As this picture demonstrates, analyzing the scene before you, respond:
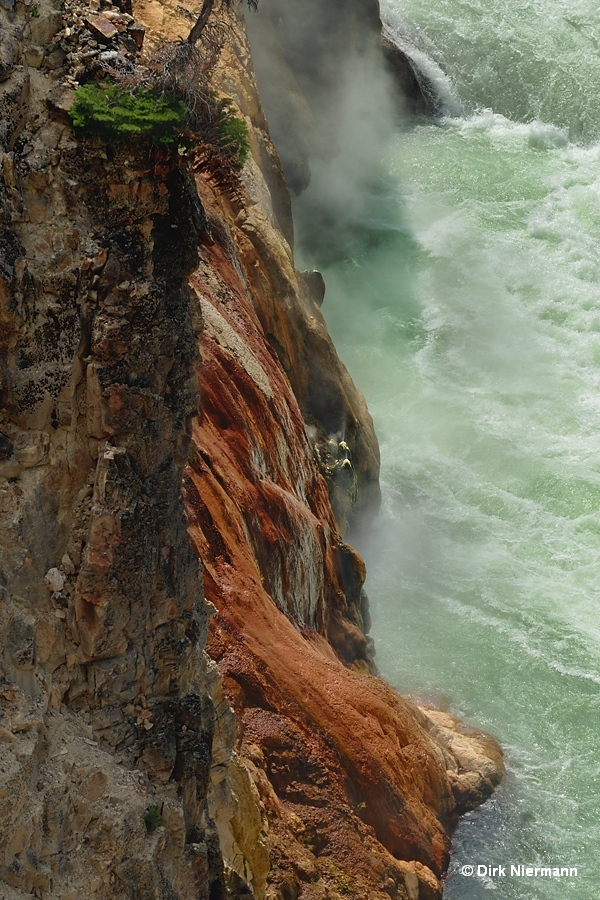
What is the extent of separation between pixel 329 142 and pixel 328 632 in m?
17.1

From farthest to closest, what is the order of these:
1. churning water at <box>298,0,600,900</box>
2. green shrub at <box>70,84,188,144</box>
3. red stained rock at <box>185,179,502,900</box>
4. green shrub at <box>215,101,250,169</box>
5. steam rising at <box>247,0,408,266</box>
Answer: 1. steam rising at <box>247,0,408,266</box>
2. churning water at <box>298,0,600,900</box>
3. red stained rock at <box>185,179,502,900</box>
4. green shrub at <box>215,101,250,169</box>
5. green shrub at <box>70,84,188,144</box>

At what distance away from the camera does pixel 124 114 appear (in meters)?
6.73

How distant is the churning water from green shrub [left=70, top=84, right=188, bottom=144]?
32.4ft

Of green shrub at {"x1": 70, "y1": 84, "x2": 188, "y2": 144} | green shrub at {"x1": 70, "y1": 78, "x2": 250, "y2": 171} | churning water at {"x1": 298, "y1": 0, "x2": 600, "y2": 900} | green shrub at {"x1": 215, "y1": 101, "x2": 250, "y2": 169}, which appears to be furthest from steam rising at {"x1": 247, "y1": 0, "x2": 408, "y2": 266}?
green shrub at {"x1": 70, "y1": 84, "x2": 188, "y2": 144}

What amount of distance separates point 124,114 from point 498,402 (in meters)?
17.8

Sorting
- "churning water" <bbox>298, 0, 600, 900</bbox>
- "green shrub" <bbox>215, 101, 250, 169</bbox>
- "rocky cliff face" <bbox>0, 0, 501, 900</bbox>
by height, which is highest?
"churning water" <bbox>298, 0, 600, 900</bbox>

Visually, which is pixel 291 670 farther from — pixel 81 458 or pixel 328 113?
pixel 328 113

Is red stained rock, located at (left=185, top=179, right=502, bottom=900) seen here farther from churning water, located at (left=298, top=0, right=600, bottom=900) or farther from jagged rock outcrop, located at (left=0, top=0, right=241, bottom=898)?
jagged rock outcrop, located at (left=0, top=0, right=241, bottom=898)

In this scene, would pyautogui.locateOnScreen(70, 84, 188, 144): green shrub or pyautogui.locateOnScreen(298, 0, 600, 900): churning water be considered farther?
pyautogui.locateOnScreen(298, 0, 600, 900): churning water

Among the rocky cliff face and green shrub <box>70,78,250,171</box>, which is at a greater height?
green shrub <box>70,78,250,171</box>

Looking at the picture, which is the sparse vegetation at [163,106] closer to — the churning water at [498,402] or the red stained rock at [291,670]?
the red stained rock at [291,670]

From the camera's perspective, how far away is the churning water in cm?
1655

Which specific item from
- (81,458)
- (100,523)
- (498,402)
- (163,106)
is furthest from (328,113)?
(100,523)

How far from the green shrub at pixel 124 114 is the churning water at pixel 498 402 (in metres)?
9.88
